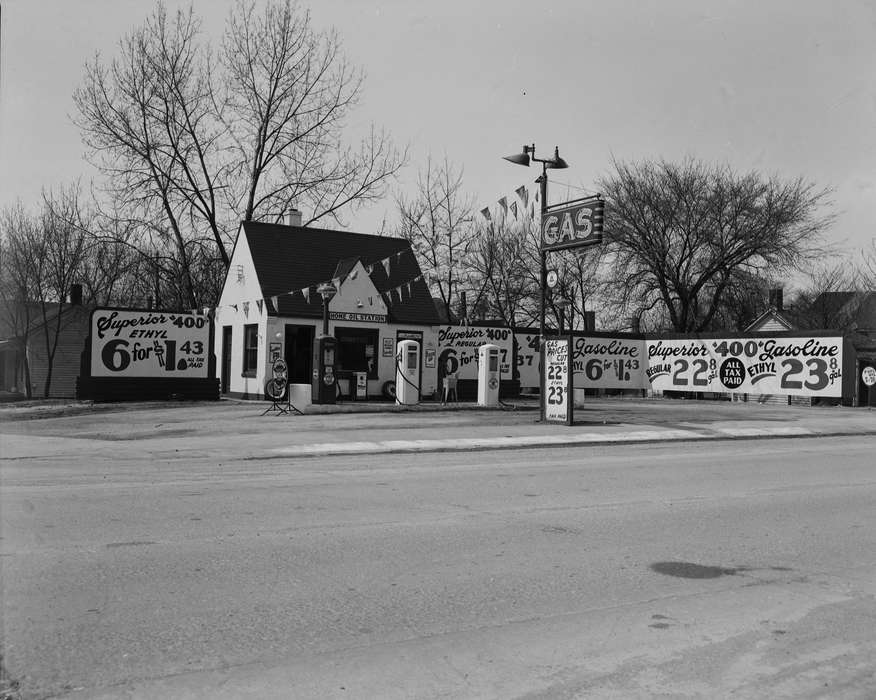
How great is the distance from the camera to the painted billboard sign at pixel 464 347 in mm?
31125

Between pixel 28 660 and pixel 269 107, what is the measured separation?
3657cm

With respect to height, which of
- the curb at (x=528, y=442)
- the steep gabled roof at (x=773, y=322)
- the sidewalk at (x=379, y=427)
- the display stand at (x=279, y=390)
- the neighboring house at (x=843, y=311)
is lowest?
the curb at (x=528, y=442)

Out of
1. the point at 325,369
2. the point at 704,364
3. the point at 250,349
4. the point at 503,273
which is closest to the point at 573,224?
the point at 325,369

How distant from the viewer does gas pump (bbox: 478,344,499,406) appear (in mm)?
25938

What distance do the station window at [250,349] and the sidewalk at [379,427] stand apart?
249 centimetres

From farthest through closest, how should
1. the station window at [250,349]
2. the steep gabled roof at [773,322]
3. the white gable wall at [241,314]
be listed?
the steep gabled roof at [773,322] → the station window at [250,349] → the white gable wall at [241,314]

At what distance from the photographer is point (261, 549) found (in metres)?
7.23

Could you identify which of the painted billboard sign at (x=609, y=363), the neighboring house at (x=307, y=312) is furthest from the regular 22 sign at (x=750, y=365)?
the neighboring house at (x=307, y=312)

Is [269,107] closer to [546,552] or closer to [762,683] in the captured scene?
[546,552]

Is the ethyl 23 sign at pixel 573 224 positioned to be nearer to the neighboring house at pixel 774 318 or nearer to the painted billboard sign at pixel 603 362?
the painted billboard sign at pixel 603 362

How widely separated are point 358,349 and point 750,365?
15331 millimetres

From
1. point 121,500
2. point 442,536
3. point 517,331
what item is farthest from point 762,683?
point 517,331

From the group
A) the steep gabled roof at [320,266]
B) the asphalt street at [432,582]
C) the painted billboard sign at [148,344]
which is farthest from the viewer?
the steep gabled roof at [320,266]

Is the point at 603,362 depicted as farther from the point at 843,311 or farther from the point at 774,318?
the point at 843,311
